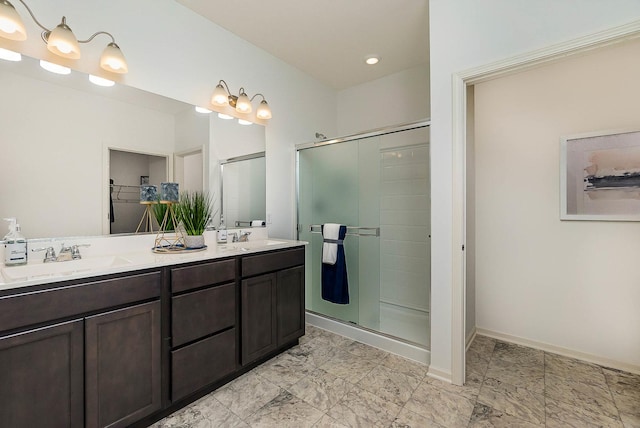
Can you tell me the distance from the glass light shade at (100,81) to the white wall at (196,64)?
0.14ft

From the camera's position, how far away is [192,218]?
2076mm

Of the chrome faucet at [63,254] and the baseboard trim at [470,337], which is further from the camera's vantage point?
the baseboard trim at [470,337]

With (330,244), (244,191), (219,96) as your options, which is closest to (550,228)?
(330,244)

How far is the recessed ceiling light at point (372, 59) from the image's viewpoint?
114 inches

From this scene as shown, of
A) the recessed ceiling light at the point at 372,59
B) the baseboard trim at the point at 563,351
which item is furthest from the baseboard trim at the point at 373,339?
the recessed ceiling light at the point at 372,59

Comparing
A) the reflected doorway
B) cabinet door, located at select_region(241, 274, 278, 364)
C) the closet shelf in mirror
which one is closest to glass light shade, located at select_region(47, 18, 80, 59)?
the reflected doorway

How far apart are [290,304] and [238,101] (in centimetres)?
177

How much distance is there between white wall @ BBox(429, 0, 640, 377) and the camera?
162cm

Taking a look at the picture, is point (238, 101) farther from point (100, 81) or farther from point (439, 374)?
point (439, 374)

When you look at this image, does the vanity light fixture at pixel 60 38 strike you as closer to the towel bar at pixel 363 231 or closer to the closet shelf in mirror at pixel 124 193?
the closet shelf in mirror at pixel 124 193

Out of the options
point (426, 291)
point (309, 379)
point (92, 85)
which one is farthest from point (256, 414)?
point (92, 85)

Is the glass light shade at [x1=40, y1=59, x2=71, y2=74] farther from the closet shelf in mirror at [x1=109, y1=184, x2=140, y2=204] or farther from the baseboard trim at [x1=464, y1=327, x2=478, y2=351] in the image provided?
the baseboard trim at [x1=464, y1=327, x2=478, y2=351]

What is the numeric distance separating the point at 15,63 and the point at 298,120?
2.19 metres

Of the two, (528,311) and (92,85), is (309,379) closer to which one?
(528,311)
